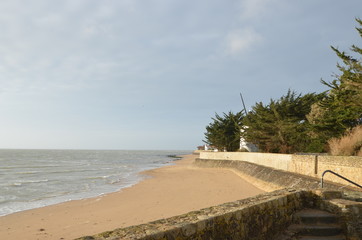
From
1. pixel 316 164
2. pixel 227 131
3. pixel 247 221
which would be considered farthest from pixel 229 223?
pixel 227 131

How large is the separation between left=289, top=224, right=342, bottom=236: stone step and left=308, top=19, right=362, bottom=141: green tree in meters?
11.3

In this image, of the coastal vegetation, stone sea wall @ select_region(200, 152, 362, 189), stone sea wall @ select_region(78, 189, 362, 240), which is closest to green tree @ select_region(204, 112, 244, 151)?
the coastal vegetation

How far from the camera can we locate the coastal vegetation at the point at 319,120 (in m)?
14.7

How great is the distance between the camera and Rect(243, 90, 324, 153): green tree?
23.3m

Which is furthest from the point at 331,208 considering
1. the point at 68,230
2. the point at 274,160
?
the point at 274,160

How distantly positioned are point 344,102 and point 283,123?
28.1ft

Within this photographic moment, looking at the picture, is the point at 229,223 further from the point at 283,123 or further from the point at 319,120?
the point at 283,123

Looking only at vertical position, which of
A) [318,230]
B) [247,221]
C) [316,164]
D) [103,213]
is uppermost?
[316,164]

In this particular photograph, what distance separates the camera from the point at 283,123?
79.4 feet

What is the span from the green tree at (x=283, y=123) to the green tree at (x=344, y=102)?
4.30m

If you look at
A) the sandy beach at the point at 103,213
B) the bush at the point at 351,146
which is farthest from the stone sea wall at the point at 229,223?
the bush at the point at 351,146

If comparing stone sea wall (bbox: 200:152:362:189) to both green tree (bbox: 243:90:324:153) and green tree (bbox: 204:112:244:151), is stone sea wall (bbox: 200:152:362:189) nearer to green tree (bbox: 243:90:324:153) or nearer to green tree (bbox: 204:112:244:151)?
green tree (bbox: 243:90:324:153)

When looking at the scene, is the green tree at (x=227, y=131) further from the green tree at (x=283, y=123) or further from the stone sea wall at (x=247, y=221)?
the stone sea wall at (x=247, y=221)

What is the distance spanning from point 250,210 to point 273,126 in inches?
872
